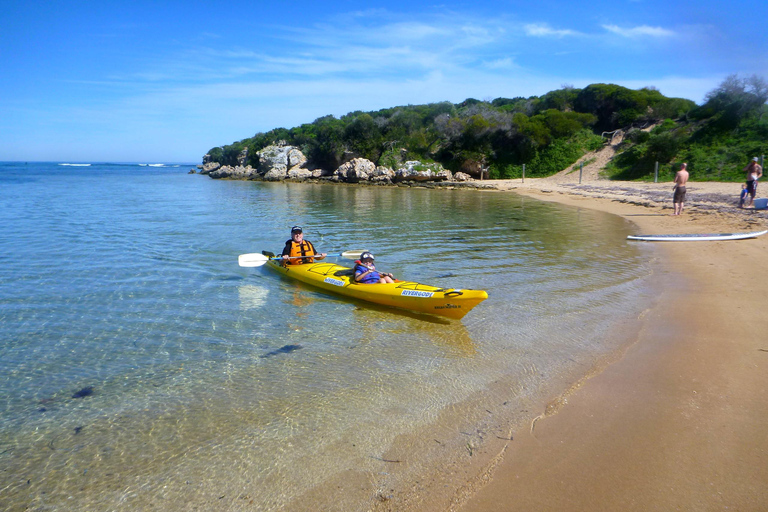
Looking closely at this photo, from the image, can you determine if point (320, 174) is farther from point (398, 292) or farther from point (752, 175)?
point (398, 292)

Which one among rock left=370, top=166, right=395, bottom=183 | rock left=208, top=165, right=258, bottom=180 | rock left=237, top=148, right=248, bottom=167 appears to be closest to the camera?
rock left=370, top=166, right=395, bottom=183

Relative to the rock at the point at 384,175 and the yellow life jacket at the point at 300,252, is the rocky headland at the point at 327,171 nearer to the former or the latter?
the rock at the point at 384,175

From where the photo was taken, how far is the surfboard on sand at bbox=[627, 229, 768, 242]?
11.6 metres

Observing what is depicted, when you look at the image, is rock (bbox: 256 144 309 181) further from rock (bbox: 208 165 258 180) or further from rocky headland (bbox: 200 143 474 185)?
rock (bbox: 208 165 258 180)

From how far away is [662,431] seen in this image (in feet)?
12.3

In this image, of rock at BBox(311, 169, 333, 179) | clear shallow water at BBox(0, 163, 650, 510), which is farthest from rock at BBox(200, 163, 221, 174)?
clear shallow water at BBox(0, 163, 650, 510)

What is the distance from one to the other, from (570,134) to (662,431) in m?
37.9

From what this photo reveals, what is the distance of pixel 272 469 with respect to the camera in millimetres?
3502

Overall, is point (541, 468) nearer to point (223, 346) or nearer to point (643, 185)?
point (223, 346)

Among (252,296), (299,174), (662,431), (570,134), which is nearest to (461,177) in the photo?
(570,134)

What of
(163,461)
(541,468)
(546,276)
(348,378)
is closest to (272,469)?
(163,461)

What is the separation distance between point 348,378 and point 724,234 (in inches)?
462

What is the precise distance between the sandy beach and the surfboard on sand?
5401 mm

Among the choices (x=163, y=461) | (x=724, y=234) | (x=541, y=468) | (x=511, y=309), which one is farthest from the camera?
(x=724, y=234)
